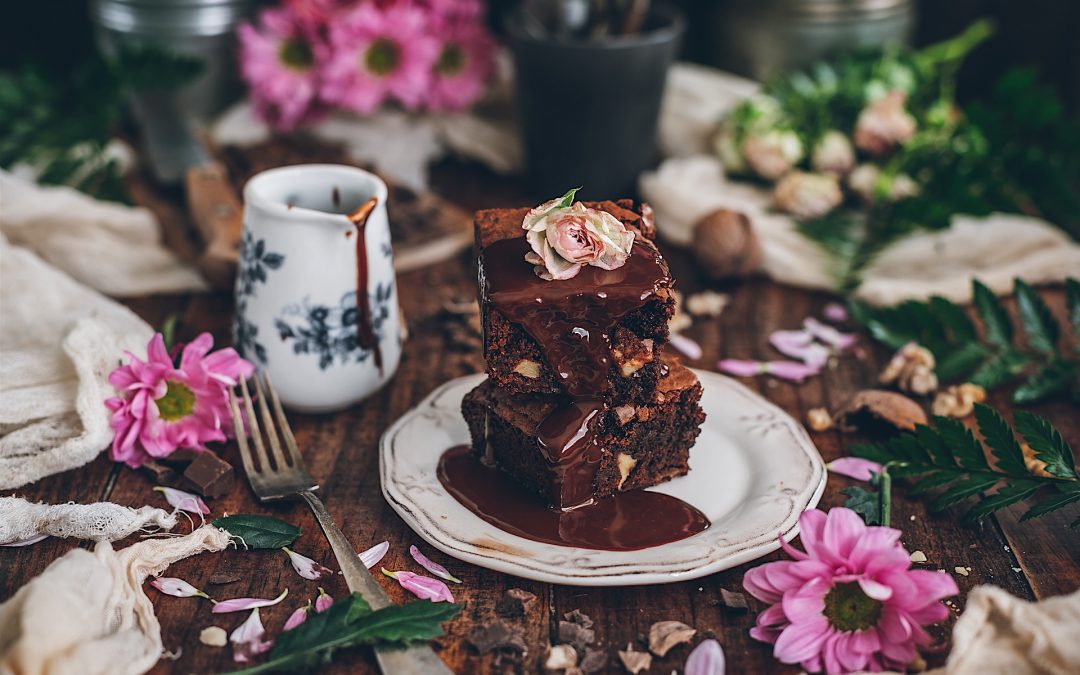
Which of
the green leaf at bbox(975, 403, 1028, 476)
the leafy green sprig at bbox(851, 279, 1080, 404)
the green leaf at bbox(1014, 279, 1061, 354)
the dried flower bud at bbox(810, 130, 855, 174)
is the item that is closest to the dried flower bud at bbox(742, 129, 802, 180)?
the dried flower bud at bbox(810, 130, 855, 174)

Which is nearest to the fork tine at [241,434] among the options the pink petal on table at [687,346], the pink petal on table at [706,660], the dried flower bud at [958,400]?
the pink petal on table at [706,660]

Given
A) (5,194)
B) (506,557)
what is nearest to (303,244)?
(506,557)

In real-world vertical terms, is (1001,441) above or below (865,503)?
above

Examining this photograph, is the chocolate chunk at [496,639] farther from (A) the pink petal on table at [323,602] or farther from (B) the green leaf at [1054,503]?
(B) the green leaf at [1054,503]

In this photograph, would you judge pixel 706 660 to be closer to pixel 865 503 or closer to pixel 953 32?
pixel 865 503

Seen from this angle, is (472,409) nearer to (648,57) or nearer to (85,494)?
(85,494)

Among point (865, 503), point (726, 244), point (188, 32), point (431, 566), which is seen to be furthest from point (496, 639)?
point (188, 32)
